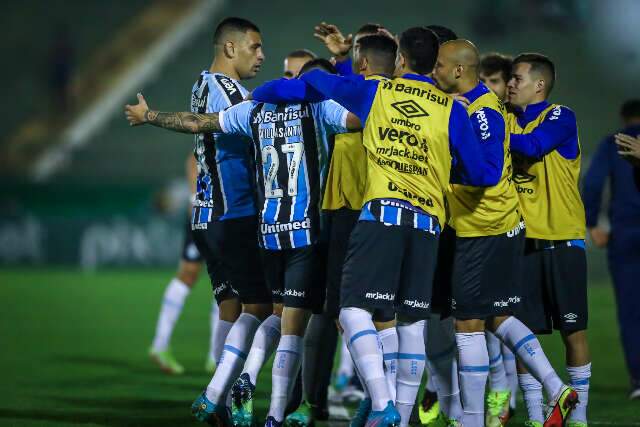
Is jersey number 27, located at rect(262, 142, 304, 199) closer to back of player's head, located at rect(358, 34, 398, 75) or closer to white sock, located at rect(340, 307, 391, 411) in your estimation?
back of player's head, located at rect(358, 34, 398, 75)

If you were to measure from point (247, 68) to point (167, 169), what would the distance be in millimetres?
20199

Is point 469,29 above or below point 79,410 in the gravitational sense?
above

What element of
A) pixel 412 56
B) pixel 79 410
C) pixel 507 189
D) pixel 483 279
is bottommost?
pixel 79 410

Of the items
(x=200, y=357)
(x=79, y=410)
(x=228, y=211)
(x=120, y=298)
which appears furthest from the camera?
(x=120, y=298)

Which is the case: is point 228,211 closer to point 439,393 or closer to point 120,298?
point 439,393

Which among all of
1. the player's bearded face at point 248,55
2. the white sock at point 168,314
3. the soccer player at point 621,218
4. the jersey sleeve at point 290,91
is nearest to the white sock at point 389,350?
the jersey sleeve at point 290,91

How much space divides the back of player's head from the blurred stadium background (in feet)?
21.2

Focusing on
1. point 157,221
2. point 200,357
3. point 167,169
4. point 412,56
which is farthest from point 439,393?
point 167,169

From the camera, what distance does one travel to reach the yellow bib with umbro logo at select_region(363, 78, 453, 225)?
6.17 m

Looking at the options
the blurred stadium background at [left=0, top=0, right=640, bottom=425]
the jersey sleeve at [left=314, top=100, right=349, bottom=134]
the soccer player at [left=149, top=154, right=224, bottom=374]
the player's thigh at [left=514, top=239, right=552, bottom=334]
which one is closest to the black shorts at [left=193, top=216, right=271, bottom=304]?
the jersey sleeve at [left=314, top=100, right=349, bottom=134]

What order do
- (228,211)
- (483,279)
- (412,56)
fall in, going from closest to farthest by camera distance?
(412,56) < (483,279) < (228,211)

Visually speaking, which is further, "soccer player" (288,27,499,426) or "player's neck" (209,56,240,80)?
"player's neck" (209,56,240,80)

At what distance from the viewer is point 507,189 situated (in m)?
6.81

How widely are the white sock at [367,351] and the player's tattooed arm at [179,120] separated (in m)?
1.46
